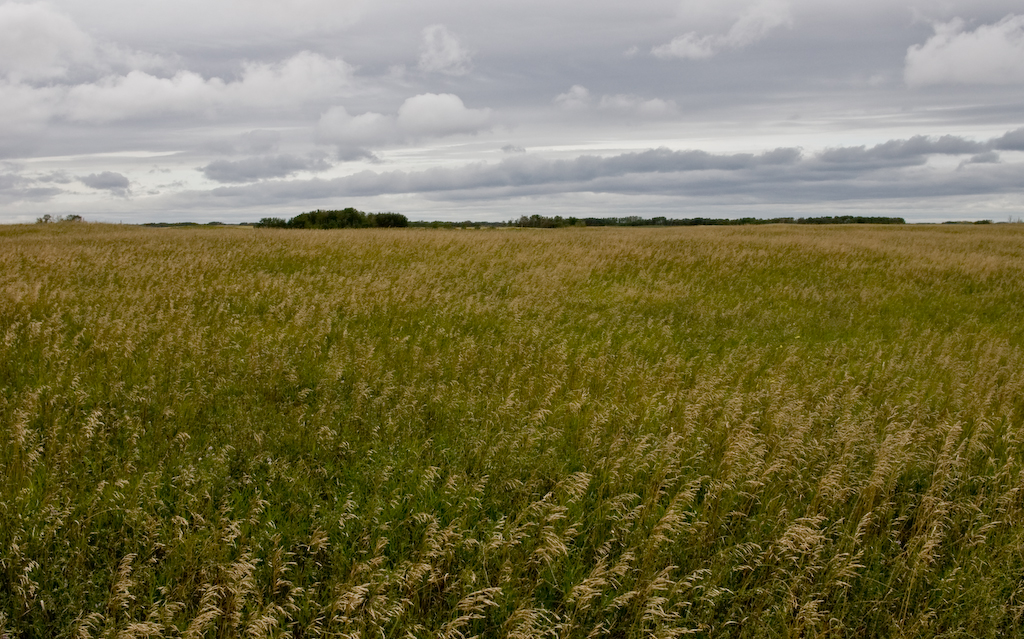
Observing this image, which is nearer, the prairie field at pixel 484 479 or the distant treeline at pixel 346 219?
the prairie field at pixel 484 479

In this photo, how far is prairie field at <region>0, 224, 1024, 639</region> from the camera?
11.5 feet

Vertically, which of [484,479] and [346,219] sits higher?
[346,219]

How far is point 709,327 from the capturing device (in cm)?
1227

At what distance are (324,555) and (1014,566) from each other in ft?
15.2

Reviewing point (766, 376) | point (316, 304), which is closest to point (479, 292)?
point (316, 304)

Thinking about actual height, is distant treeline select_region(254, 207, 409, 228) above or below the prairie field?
above

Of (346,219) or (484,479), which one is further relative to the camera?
(346,219)

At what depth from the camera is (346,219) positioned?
58500 mm

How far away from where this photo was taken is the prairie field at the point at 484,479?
3.51 m

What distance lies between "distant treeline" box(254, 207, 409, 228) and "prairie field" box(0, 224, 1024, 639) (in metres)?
48.7

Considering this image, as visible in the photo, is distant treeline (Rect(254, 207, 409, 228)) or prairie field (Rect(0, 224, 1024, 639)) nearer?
prairie field (Rect(0, 224, 1024, 639))

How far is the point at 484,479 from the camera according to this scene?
4.43 m

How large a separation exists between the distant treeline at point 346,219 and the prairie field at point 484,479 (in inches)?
1916

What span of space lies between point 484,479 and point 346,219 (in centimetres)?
5724
